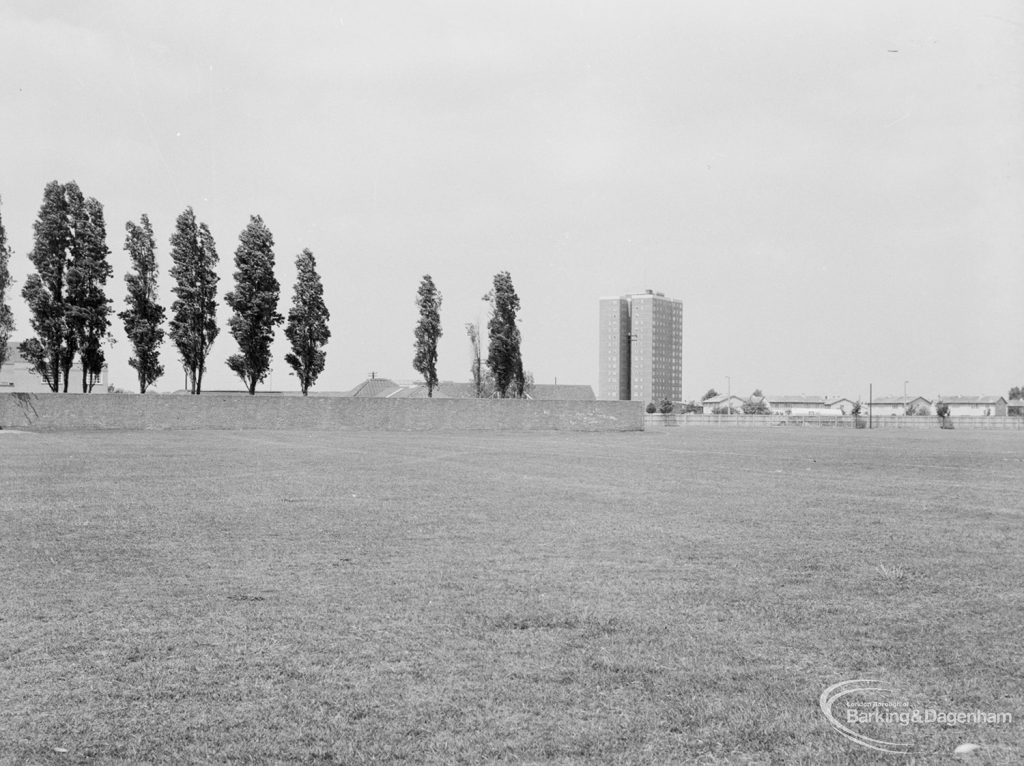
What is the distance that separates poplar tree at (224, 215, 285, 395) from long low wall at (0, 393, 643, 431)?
2.04 m

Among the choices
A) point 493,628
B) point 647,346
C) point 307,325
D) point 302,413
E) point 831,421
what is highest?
point 647,346

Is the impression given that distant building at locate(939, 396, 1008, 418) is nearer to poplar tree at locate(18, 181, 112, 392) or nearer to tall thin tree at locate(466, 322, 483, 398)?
tall thin tree at locate(466, 322, 483, 398)

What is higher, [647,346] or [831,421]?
[647,346]

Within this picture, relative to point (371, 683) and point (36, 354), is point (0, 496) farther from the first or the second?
point (36, 354)

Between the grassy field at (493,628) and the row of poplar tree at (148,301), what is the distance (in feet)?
113

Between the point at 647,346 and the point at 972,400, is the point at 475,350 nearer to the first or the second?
the point at 647,346

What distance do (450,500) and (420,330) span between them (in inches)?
1676

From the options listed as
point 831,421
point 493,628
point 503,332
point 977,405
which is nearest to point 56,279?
point 503,332

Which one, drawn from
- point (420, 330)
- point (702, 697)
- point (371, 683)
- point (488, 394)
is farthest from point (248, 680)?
point (488, 394)

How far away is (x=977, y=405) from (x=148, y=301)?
136 meters

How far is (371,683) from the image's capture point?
4344 mm

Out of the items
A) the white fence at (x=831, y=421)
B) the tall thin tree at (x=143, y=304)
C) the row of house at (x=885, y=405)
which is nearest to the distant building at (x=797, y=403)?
the row of house at (x=885, y=405)

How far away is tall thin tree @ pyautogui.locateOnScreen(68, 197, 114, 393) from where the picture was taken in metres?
42.9

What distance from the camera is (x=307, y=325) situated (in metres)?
49.7
